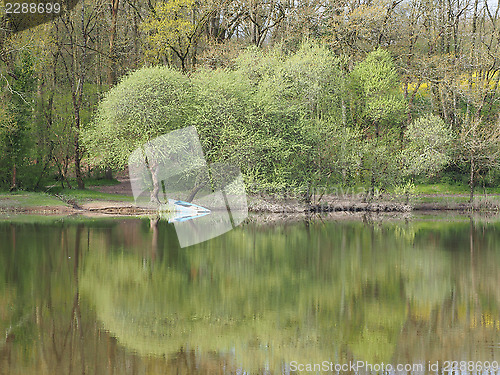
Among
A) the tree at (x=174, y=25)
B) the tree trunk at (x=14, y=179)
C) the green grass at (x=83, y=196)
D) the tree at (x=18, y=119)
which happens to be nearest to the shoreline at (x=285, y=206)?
the green grass at (x=83, y=196)

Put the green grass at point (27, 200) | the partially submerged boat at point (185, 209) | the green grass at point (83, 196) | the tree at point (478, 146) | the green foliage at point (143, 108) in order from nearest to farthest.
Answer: the green grass at point (27, 200), the partially submerged boat at point (185, 209), the green foliage at point (143, 108), the green grass at point (83, 196), the tree at point (478, 146)

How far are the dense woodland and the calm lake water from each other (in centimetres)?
1649

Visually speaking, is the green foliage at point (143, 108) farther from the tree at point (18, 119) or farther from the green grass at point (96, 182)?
the green grass at point (96, 182)

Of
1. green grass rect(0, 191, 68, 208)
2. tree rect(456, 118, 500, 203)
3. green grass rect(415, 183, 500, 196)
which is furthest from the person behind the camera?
green grass rect(415, 183, 500, 196)

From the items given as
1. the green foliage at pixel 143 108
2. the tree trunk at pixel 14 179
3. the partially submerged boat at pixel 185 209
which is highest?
the green foliage at pixel 143 108

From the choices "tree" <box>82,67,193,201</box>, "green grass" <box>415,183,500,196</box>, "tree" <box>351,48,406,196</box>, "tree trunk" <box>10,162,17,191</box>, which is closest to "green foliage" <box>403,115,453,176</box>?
"tree" <box>351,48,406,196</box>

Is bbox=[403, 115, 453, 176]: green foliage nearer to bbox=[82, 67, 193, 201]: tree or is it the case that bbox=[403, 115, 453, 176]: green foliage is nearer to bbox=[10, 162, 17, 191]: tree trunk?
bbox=[82, 67, 193, 201]: tree

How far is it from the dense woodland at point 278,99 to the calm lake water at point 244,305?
649 inches

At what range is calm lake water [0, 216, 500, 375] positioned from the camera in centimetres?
1017

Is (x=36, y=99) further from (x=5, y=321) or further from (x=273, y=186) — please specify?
(x=5, y=321)

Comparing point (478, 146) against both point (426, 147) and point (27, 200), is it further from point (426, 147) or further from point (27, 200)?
point (27, 200)

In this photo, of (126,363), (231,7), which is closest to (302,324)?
(126,363)

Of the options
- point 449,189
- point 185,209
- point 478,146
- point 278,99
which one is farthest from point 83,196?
point 478,146

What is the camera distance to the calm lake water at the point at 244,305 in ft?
33.4
